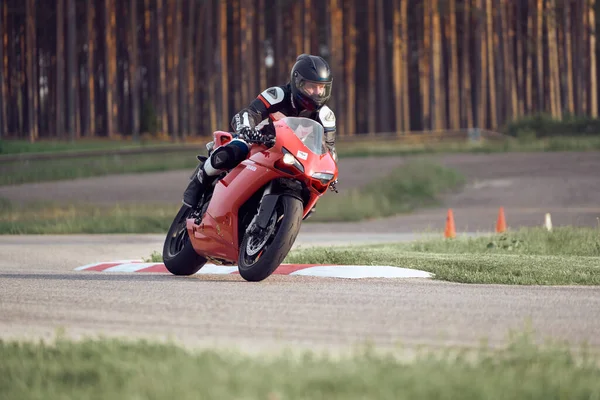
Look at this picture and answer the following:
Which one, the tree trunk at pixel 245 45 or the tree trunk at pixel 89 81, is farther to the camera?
the tree trunk at pixel 89 81

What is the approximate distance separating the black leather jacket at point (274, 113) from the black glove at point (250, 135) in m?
0.09

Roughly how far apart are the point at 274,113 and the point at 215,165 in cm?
72

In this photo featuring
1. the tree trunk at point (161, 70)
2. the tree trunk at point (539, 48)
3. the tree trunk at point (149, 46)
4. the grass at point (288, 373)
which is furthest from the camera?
the tree trunk at point (149, 46)

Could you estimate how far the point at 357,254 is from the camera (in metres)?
12.6

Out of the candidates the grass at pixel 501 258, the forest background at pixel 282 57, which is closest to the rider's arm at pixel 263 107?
the grass at pixel 501 258

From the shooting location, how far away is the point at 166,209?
28.4 m

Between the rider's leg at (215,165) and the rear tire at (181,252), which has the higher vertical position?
the rider's leg at (215,165)

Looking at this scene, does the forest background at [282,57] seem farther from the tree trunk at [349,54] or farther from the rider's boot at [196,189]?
the rider's boot at [196,189]

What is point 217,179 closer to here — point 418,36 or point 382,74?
point 382,74

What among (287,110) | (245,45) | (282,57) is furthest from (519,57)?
(287,110)

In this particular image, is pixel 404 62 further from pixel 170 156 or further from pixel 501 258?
pixel 501 258

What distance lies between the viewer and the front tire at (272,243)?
372 inches

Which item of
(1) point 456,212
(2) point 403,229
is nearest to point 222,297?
(2) point 403,229

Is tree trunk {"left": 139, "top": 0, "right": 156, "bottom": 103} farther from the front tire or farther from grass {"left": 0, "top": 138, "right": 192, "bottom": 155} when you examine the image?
the front tire
